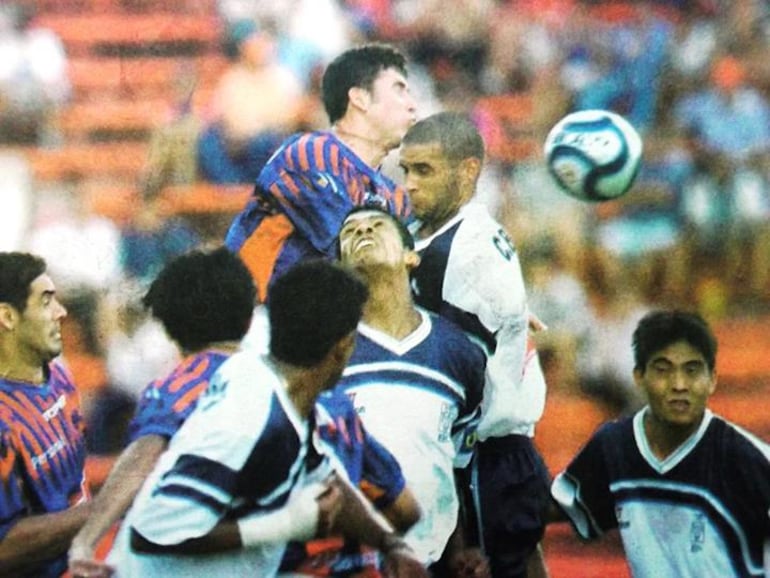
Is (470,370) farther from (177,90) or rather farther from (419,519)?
(177,90)

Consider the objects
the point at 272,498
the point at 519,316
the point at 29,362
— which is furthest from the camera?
the point at 519,316

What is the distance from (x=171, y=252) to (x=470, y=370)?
641 mm

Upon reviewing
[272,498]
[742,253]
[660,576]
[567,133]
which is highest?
[567,133]

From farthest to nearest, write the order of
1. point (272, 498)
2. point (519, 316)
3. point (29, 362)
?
point (519, 316), point (29, 362), point (272, 498)

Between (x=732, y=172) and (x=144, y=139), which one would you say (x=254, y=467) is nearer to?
(x=144, y=139)

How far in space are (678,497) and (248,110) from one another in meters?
1.16

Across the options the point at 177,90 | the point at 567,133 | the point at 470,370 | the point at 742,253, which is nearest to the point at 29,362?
the point at 177,90

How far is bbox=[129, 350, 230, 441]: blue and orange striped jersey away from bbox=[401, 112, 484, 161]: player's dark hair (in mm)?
648

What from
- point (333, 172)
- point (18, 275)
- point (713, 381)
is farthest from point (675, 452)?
point (18, 275)

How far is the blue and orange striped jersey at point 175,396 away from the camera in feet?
8.80

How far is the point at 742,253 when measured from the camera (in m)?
3.14

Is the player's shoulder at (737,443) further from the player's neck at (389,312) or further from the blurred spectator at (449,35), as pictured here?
the blurred spectator at (449,35)

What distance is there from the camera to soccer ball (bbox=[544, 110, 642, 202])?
3.09 metres

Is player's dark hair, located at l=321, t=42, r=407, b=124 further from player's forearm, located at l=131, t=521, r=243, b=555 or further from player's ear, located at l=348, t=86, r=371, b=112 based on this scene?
player's forearm, located at l=131, t=521, r=243, b=555
